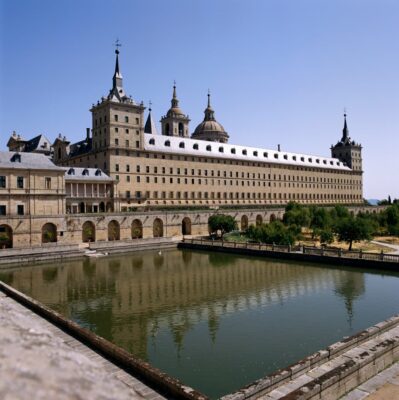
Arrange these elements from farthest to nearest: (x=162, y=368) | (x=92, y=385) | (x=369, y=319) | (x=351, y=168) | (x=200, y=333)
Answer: (x=351, y=168)
(x=369, y=319)
(x=200, y=333)
(x=162, y=368)
(x=92, y=385)

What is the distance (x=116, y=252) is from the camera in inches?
1998

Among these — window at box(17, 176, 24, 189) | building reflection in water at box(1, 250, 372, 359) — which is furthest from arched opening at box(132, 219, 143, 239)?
window at box(17, 176, 24, 189)

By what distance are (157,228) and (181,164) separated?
17799 millimetres

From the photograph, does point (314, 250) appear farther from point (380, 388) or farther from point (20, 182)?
point (20, 182)

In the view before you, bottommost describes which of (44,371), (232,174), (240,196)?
(44,371)

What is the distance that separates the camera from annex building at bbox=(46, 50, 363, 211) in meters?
68.2

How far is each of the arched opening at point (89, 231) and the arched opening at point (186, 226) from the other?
17.0 meters

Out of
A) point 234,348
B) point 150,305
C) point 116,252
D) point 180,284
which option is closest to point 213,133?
point 116,252

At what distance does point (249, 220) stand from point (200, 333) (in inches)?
2201

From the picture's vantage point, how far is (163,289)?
31641mm

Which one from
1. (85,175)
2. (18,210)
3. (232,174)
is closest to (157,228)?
(85,175)

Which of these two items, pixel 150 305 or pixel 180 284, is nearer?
pixel 150 305

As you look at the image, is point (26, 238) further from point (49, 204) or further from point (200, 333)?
point (200, 333)

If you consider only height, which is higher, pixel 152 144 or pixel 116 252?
pixel 152 144
